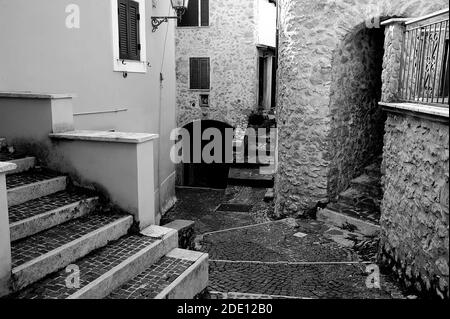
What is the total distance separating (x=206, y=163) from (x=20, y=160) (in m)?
14.9

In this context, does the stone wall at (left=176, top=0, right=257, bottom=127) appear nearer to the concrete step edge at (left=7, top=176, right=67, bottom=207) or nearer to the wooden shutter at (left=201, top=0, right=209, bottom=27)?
the wooden shutter at (left=201, top=0, right=209, bottom=27)

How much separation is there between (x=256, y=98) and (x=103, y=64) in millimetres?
10823

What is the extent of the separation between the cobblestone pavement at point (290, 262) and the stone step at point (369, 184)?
1.07m

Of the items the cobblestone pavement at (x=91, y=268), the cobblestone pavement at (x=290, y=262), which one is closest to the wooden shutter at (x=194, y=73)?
the cobblestone pavement at (x=290, y=262)

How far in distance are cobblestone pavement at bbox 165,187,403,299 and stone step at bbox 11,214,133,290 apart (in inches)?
47.7

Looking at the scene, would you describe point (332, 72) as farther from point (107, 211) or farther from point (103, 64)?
point (107, 211)

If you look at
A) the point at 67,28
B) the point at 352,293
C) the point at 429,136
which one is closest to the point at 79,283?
the point at 352,293

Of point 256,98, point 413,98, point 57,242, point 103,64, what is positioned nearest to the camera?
point 57,242

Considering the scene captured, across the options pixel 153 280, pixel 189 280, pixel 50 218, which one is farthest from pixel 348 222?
pixel 50 218

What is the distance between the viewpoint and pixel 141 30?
8.23 metres

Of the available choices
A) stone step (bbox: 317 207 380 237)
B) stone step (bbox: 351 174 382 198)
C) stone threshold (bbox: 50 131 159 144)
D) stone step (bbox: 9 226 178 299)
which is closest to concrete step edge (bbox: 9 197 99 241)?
stone step (bbox: 9 226 178 299)

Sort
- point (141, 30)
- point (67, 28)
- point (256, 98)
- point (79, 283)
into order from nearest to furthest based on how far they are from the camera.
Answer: point (79, 283), point (67, 28), point (141, 30), point (256, 98)

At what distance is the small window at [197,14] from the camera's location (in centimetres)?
1678

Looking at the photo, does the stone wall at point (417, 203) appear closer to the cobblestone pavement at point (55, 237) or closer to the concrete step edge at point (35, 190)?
the cobblestone pavement at point (55, 237)
